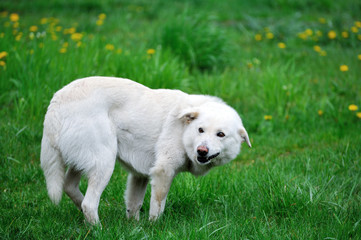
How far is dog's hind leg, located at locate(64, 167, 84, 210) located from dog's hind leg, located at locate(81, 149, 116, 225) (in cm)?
39

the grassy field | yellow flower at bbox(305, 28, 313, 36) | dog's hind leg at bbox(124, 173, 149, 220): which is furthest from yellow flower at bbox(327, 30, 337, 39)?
dog's hind leg at bbox(124, 173, 149, 220)

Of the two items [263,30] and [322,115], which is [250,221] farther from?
[263,30]

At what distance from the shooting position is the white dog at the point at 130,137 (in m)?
3.17

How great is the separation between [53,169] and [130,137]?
65 centimetres

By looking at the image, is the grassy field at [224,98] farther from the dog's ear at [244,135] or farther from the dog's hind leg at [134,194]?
the dog's ear at [244,135]

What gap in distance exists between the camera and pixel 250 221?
11.1 ft

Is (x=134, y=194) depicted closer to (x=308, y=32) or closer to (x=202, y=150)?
(x=202, y=150)

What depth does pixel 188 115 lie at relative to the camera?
3379 millimetres

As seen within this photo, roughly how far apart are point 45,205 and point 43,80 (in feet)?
7.06

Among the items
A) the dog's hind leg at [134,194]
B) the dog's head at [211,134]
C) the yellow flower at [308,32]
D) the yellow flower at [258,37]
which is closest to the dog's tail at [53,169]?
the dog's hind leg at [134,194]

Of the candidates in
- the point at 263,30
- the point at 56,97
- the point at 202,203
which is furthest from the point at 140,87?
the point at 263,30

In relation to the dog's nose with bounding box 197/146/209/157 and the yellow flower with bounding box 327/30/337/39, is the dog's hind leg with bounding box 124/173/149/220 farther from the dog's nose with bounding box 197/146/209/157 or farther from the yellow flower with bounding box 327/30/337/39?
the yellow flower with bounding box 327/30/337/39

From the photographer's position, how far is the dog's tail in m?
3.24

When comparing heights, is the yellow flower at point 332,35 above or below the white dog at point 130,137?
below
